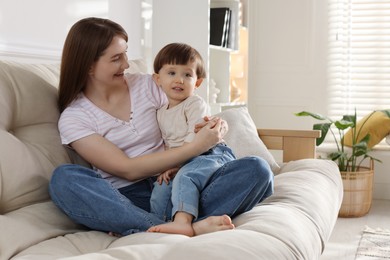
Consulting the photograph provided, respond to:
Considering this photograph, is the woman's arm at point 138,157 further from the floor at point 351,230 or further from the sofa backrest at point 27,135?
the floor at point 351,230

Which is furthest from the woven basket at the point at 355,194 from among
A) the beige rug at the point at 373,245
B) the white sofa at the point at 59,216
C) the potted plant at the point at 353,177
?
the white sofa at the point at 59,216

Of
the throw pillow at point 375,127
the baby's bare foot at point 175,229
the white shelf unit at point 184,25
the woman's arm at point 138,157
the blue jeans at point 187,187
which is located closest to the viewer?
the baby's bare foot at point 175,229

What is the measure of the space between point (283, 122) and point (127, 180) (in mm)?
3206

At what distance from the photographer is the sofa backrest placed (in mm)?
1801

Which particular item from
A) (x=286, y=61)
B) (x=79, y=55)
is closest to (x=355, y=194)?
(x=286, y=61)

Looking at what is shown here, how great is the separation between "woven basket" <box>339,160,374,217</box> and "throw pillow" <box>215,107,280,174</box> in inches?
58.5

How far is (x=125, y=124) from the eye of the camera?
2137 millimetres

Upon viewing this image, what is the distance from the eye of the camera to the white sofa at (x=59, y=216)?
147 centimetres

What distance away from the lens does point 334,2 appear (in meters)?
5.01

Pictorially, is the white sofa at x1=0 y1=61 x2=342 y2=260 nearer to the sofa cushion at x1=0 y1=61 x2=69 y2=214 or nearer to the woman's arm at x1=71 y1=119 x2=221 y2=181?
the sofa cushion at x1=0 y1=61 x2=69 y2=214

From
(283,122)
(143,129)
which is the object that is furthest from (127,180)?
(283,122)

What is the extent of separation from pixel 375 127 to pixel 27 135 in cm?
313

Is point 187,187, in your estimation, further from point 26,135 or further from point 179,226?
point 26,135

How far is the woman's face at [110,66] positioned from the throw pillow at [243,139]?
796mm
